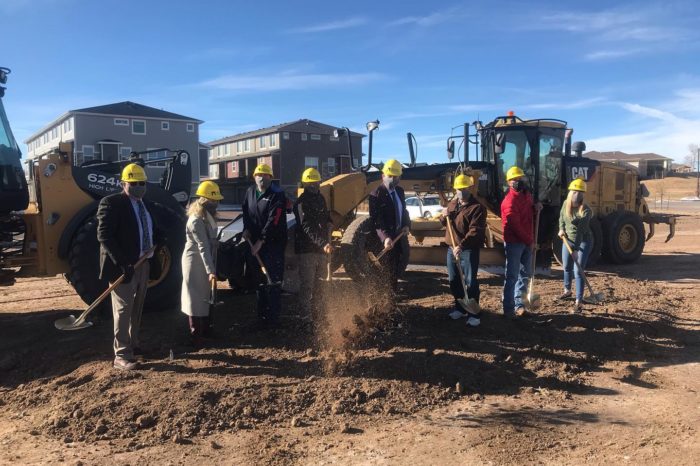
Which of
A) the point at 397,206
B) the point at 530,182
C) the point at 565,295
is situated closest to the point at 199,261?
the point at 397,206

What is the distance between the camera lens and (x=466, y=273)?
6.29 m

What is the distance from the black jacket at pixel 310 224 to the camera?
6.07 metres

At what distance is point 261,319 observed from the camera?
5910 mm

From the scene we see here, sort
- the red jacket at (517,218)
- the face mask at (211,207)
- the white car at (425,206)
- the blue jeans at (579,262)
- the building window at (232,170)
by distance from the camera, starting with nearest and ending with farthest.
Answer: the face mask at (211,207), the red jacket at (517,218), the blue jeans at (579,262), the white car at (425,206), the building window at (232,170)

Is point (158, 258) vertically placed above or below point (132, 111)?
below

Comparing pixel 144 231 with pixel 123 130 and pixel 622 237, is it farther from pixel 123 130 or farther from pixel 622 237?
pixel 123 130

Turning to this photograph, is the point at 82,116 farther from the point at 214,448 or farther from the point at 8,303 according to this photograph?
the point at 214,448

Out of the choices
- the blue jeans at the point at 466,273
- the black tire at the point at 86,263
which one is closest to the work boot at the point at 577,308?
the blue jeans at the point at 466,273

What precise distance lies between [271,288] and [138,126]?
1521 inches

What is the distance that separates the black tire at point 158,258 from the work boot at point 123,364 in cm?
127

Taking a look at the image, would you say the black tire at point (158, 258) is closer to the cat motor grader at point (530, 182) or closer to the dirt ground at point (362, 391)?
the dirt ground at point (362, 391)

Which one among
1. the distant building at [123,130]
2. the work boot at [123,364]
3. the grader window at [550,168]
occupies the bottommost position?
the work boot at [123,364]

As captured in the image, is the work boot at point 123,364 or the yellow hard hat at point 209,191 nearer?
the work boot at point 123,364

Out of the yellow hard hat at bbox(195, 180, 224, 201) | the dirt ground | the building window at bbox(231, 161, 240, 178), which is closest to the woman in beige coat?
the yellow hard hat at bbox(195, 180, 224, 201)
